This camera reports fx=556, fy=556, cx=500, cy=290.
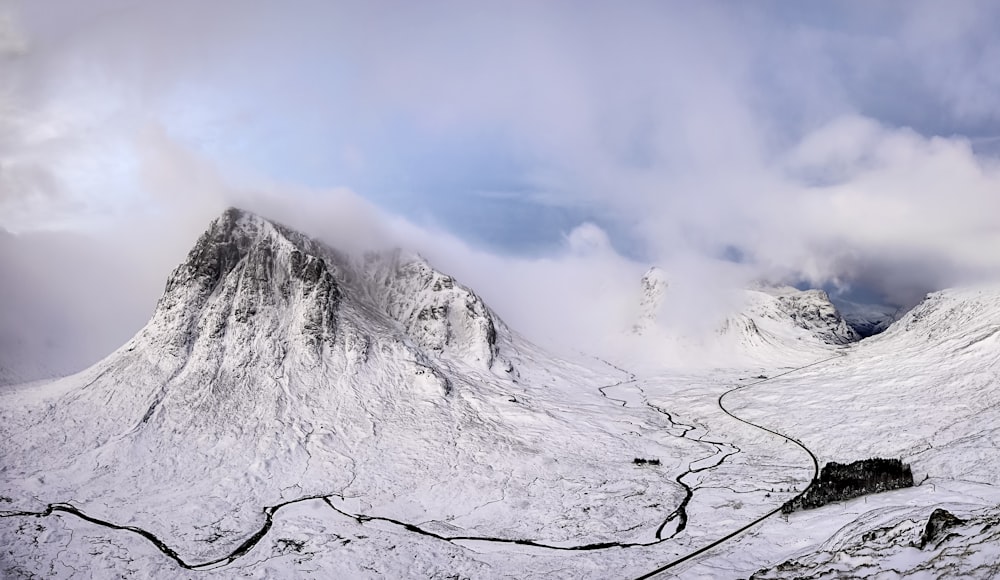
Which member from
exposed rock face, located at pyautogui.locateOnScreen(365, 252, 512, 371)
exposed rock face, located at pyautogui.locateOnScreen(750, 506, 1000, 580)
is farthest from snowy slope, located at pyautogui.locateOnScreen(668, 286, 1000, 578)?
exposed rock face, located at pyautogui.locateOnScreen(365, 252, 512, 371)

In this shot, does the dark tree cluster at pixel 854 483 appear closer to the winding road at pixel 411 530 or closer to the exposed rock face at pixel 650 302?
the winding road at pixel 411 530

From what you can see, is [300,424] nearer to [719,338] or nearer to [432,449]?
[432,449]

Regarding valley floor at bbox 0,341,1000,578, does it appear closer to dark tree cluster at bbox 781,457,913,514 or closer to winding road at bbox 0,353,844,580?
winding road at bbox 0,353,844,580

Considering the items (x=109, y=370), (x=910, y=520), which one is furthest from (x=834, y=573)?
(x=109, y=370)

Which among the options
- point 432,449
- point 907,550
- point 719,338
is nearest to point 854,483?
point 907,550

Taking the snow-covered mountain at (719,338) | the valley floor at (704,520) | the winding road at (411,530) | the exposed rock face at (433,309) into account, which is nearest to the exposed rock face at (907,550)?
the valley floor at (704,520)
